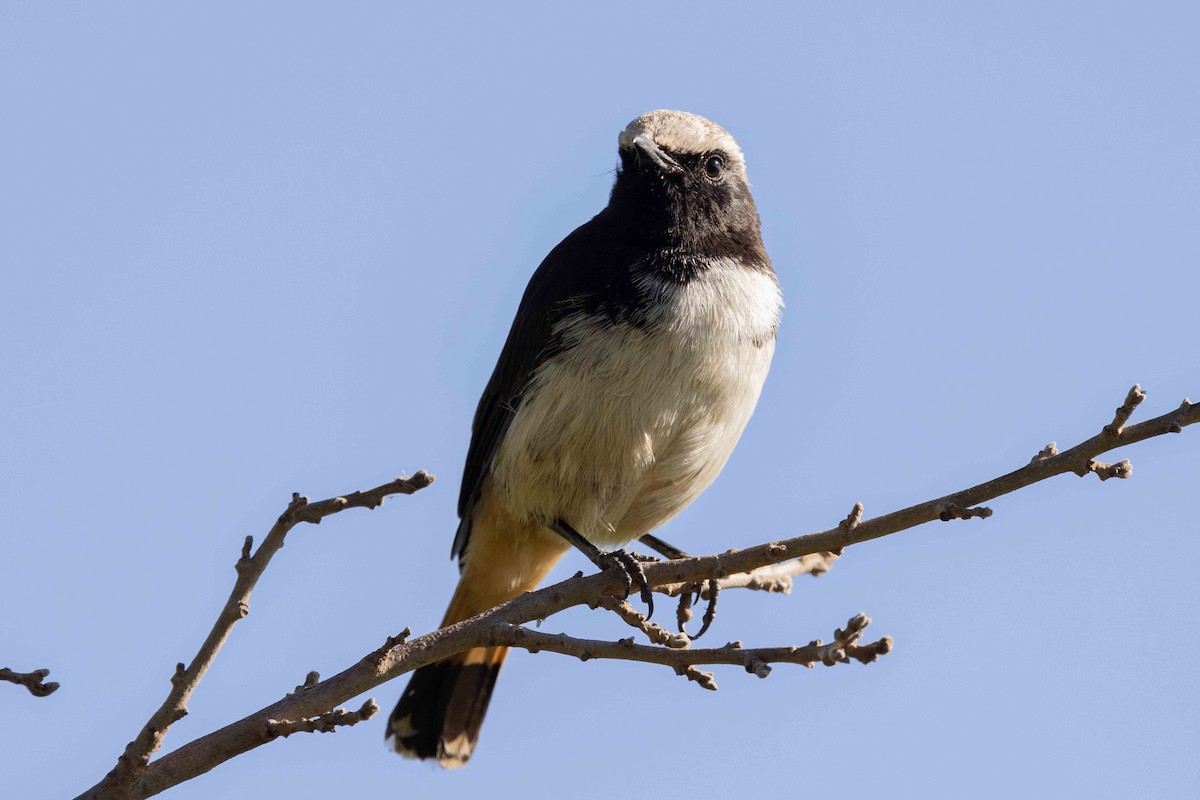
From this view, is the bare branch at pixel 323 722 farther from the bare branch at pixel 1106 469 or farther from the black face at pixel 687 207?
the black face at pixel 687 207

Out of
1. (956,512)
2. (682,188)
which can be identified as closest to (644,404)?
(682,188)

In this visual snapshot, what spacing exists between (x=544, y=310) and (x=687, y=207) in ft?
2.60

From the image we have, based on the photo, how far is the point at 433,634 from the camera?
436cm

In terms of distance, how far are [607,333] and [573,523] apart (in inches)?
35.8

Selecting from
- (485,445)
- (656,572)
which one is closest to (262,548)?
(656,572)

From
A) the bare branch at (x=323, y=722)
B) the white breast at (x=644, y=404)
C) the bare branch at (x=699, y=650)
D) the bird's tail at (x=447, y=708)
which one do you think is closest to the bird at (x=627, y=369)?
the white breast at (x=644, y=404)

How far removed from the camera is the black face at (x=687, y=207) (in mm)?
6188

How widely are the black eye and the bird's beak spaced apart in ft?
0.57

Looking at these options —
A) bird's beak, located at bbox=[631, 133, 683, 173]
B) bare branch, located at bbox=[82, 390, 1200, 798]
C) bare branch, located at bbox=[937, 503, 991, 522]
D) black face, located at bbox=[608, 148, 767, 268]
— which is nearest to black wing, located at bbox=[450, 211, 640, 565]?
black face, located at bbox=[608, 148, 767, 268]

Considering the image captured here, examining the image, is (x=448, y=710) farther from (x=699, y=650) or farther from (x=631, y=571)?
(x=699, y=650)

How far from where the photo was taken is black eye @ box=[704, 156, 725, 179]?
6.53 meters

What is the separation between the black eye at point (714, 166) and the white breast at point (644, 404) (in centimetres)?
57

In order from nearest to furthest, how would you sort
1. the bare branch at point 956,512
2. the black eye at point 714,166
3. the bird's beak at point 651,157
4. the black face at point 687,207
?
1. the bare branch at point 956,512
2. the black face at point 687,207
3. the bird's beak at point 651,157
4. the black eye at point 714,166

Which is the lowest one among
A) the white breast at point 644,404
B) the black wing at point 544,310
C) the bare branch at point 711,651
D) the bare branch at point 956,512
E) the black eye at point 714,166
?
the bare branch at point 711,651
